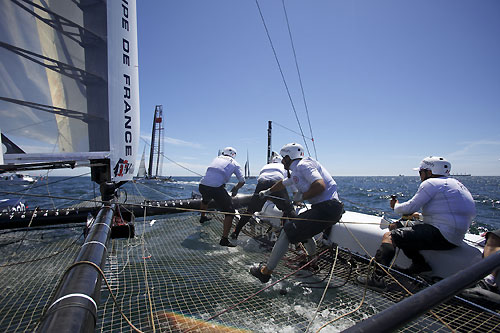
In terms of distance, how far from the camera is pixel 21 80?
275 cm

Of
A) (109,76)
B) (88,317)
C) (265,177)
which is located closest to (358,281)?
(265,177)

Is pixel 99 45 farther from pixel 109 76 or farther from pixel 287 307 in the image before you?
pixel 287 307

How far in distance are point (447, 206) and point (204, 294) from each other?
276 cm

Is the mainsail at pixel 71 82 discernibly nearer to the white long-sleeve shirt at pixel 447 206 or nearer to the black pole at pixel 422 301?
the black pole at pixel 422 301

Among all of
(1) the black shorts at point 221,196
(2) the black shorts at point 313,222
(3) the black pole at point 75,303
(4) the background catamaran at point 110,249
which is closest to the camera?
(3) the black pole at point 75,303

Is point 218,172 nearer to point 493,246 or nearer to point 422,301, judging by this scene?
point 493,246

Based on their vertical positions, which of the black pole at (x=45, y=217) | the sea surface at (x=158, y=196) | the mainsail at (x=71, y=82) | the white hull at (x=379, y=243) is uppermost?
the mainsail at (x=71, y=82)

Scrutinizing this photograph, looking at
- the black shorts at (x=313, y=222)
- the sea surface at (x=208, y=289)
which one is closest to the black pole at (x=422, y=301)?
the sea surface at (x=208, y=289)

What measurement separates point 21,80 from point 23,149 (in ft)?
2.64

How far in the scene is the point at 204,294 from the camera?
95.2 inches

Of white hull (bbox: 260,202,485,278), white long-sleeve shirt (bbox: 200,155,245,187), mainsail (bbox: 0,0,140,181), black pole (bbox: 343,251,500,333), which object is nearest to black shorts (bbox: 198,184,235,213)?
white long-sleeve shirt (bbox: 200,155,245,187)

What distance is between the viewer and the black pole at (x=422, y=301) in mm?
594

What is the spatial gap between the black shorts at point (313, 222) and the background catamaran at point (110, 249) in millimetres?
535

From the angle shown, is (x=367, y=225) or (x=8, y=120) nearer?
(x=8, y=120)
